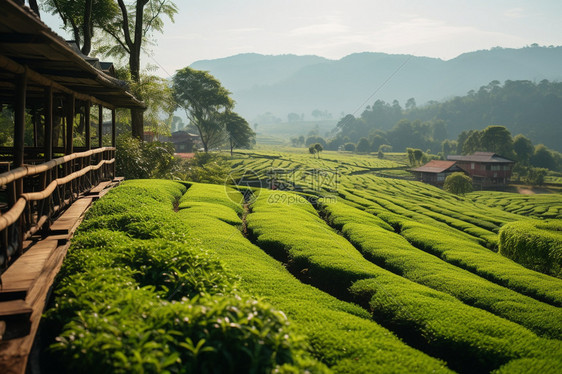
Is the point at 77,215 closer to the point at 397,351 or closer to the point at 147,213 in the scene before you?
the point at 147,213

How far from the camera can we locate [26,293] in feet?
16.1

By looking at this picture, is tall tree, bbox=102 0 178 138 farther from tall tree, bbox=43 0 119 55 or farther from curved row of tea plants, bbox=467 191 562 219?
curved row of tea plants, bbox=467 191 562 219

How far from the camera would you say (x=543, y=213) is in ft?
141

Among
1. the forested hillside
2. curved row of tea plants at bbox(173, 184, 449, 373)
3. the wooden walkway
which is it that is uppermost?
the forested hillside

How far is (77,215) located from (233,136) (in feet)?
234

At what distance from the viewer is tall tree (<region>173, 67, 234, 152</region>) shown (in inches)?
2822

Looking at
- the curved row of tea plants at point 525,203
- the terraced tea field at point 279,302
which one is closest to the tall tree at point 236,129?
the curved row of tea plants at point 525,203

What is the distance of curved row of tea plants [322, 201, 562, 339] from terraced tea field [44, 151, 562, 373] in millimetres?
45

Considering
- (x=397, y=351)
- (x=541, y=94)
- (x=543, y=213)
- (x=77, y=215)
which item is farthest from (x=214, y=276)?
(x=541, y=94)

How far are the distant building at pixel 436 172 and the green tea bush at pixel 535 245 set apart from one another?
184ft

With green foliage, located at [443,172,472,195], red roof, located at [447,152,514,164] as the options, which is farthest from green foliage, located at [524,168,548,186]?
green foliage, located at [443,172,472,195]

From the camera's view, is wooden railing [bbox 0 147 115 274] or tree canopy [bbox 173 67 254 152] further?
tree canopy [bbox 173 67 254 152]

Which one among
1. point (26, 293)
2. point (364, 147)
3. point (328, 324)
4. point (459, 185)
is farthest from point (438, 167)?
point (26, 293)

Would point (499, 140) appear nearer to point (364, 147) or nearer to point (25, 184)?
point (364, 147)
